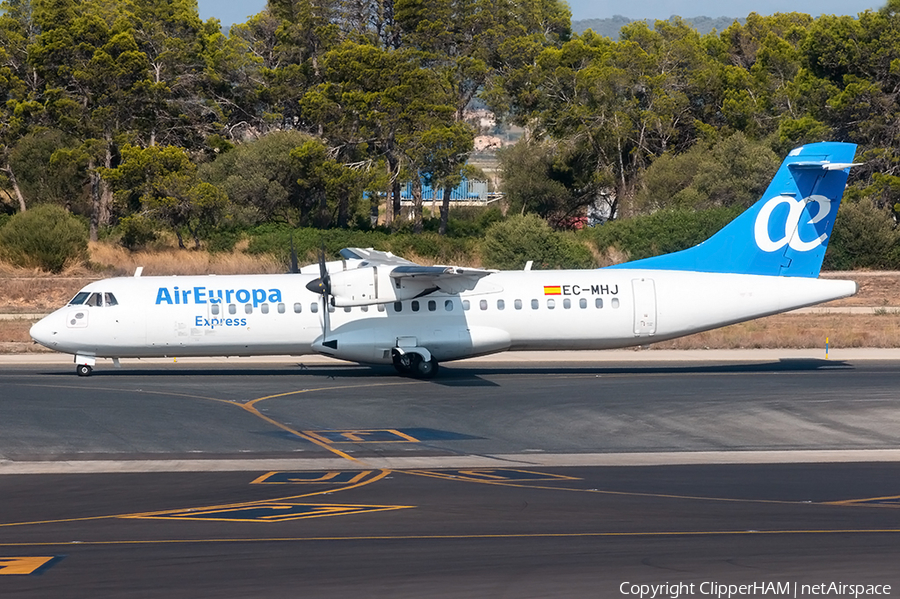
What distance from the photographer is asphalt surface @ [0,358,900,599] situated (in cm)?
1007

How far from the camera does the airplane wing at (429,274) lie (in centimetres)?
2481

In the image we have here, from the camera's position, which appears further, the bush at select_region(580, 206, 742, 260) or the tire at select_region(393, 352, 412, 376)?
the bush at select_region(580, 206, 742, 260)

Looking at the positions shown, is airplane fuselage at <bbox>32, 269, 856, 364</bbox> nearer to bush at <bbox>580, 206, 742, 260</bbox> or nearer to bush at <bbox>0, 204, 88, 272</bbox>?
bush at <bbox>0, 204, 88, 272</bbox>

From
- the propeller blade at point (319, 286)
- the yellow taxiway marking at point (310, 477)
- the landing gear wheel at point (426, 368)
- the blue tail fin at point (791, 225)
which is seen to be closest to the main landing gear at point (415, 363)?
the landing gear wheel at point (426, 368)

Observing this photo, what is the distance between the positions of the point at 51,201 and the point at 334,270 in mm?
41815

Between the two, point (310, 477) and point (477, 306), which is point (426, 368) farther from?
point (310, 477)

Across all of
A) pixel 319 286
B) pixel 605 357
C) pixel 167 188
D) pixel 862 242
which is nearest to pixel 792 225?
pixel 605 357

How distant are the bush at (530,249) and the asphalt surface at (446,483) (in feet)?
76.3

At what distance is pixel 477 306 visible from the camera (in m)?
26.7

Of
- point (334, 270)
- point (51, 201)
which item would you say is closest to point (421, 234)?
point (51, 201)

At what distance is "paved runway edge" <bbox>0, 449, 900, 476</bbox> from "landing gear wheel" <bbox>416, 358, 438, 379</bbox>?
9037mm

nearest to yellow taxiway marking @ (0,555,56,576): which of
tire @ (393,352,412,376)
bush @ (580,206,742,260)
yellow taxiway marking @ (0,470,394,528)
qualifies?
yellow taxiway marking @ (0,470,394,528)

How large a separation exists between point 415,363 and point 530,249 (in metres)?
24.8

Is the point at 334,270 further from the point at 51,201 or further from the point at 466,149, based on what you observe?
the point at 51,201
